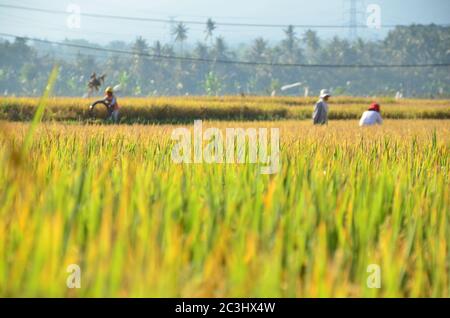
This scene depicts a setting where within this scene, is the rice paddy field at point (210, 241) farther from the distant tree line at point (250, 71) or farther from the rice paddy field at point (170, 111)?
the distant tree line at point (250, 71)

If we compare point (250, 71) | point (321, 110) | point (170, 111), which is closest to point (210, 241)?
point (321, 110)

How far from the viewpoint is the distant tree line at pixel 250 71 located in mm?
98125

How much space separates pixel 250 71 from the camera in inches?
4210

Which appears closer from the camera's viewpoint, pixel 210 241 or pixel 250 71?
pixel 210 241

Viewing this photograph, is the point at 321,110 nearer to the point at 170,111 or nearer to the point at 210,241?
the point at 170,111

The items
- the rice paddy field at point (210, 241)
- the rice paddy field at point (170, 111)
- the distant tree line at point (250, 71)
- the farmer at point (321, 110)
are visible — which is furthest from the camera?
the distant tree line at point (250, 71)

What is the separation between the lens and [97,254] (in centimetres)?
141

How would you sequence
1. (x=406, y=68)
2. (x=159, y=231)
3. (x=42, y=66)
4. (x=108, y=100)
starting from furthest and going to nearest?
1. (x=406, y=68)
2. (x=42, y=66)
3. (x=108, y=100)
4. (x=159, y=231)

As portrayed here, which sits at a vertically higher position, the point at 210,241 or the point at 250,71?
the point at 250,71

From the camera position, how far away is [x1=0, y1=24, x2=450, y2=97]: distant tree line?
9812cm

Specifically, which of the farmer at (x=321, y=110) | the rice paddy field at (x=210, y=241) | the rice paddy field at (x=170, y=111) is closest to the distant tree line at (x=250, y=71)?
the rice paddy field at (x=170, y=111)

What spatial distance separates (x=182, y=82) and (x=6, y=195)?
99.5m
